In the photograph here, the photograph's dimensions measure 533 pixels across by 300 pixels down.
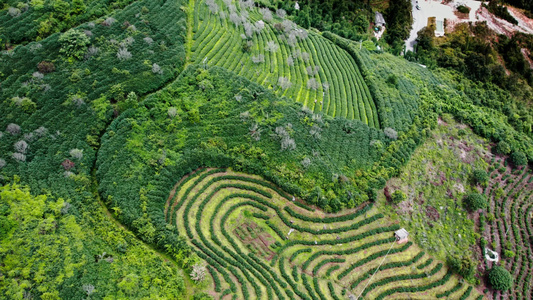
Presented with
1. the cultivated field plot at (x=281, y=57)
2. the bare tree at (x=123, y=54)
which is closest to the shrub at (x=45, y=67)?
the bare tree at (x=123, y=54)

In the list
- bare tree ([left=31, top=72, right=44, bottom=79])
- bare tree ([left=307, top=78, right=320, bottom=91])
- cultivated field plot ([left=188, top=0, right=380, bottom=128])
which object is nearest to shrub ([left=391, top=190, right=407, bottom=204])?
cultivated field plot ([left=188, top=0, right=380, bottom=128])

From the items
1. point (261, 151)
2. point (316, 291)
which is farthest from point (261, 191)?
point (316, 291)

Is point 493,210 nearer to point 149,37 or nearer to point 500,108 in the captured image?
point 500,108

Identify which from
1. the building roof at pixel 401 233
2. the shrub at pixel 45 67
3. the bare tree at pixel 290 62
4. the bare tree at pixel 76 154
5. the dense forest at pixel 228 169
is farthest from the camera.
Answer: the bare tree at pixel 290 62

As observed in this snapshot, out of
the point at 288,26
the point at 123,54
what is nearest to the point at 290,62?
the point at 288,26

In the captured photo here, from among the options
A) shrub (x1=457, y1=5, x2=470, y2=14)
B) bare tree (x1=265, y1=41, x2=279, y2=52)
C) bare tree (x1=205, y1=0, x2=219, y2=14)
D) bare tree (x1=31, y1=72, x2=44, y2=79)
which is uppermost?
shrub (x1=457, y1=5, x2=470, y2=14)

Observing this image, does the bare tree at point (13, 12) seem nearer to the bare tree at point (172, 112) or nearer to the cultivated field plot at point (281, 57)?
the cultivated field plot at point (281, 57)

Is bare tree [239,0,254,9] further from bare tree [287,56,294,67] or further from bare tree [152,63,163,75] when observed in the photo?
bare tree [152,63,163,75]
